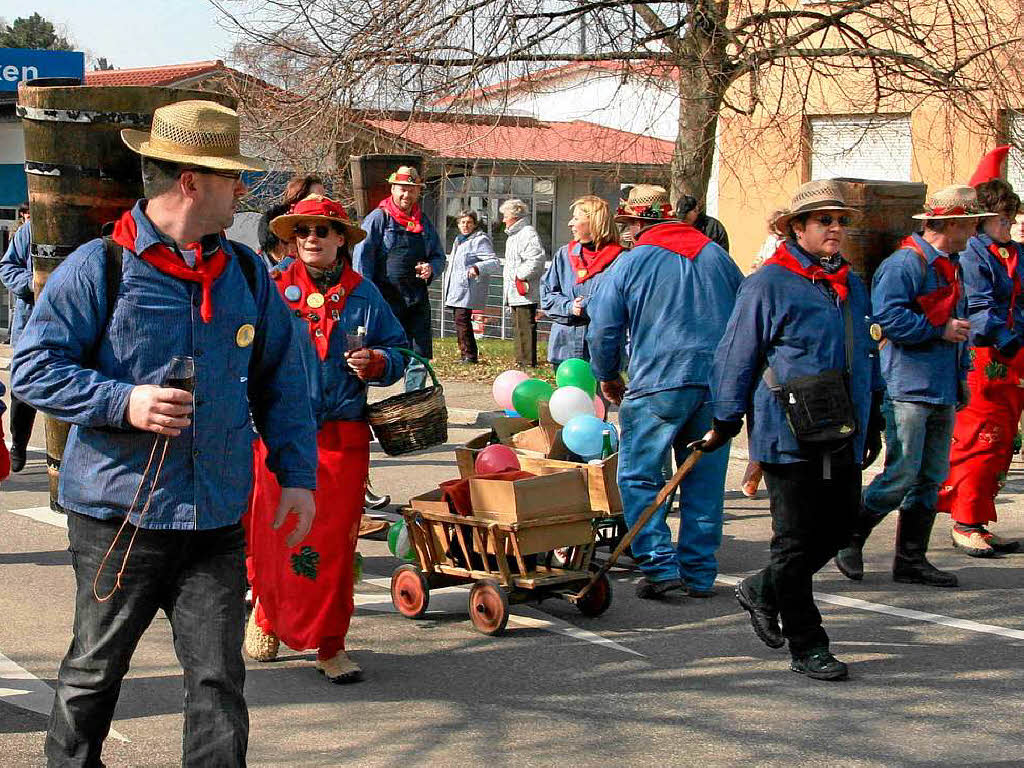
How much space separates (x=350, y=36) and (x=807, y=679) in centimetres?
1054

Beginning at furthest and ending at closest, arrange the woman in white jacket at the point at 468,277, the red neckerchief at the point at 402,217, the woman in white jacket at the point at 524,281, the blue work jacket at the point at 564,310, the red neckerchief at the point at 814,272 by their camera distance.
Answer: the woman in white jacket at the point at 468,277, the woman in white jacket at the point at 524,281, the red neckerchief at the point at 402,217, the blue work jacket at the point at 564,310, the red neckerchief at the point at 814,272

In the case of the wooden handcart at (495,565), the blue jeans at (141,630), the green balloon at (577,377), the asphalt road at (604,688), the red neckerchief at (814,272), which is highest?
the red neckerchief at (814,272)

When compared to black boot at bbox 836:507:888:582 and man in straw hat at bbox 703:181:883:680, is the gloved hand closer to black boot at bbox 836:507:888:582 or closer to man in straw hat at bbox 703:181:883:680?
man in straw hat at bbox 703:181:883:680

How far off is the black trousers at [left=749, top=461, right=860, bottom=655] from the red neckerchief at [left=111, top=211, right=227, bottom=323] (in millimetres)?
2825

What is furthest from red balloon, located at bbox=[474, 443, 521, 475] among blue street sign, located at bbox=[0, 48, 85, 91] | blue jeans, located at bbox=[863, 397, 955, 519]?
blue street sign, located at bbox=[0, 48, 85, 91]

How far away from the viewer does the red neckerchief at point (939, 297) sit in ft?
24.5

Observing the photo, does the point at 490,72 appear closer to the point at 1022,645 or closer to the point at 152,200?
the point at 1022,645

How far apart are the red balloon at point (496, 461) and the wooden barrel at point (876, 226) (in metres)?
3.33

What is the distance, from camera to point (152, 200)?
13.3 feet

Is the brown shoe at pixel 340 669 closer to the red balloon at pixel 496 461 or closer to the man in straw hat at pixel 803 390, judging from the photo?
the red balloon at pixel 496 461

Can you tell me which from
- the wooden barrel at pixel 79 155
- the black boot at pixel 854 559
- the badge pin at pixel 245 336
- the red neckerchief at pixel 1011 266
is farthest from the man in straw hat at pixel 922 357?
the badge pin at pixel 245 336

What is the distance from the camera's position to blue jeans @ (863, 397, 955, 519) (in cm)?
753

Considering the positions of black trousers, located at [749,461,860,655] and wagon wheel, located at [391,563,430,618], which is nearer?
black trousers, located at [749,461,860,655]

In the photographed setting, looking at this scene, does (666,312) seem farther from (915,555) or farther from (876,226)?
(876,226)
